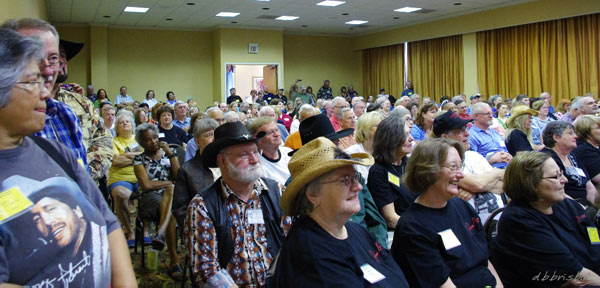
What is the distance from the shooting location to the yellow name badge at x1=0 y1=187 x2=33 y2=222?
1026 mm

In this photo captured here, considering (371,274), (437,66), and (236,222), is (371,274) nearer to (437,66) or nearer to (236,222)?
(236,222)

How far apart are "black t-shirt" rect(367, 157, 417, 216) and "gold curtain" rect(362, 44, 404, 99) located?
14947mm

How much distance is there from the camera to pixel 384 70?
18172mm

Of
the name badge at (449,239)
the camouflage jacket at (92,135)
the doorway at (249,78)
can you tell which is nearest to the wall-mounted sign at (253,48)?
the doorway at (249,78)

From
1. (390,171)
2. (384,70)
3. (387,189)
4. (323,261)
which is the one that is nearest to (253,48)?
(384,70)

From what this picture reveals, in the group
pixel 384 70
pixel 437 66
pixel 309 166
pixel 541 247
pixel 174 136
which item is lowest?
pixel 541 247

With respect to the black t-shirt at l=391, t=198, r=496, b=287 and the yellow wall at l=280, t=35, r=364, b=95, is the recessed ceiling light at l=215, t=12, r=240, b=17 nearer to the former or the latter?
the yellow wall at l=280, t=35, r=364, b=95

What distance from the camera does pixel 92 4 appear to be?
1190cm

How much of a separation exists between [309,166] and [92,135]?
4.53 ft

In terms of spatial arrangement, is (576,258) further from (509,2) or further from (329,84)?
(329,84)

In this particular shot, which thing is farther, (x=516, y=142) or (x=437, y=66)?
(x=437, y=66)

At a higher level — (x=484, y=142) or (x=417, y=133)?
(x=417, y=133)

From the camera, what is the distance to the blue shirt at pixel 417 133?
5739 mm

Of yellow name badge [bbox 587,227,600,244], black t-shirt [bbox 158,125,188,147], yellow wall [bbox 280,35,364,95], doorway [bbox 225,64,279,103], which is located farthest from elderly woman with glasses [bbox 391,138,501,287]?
doorway [bbox 225,64,279,103]
